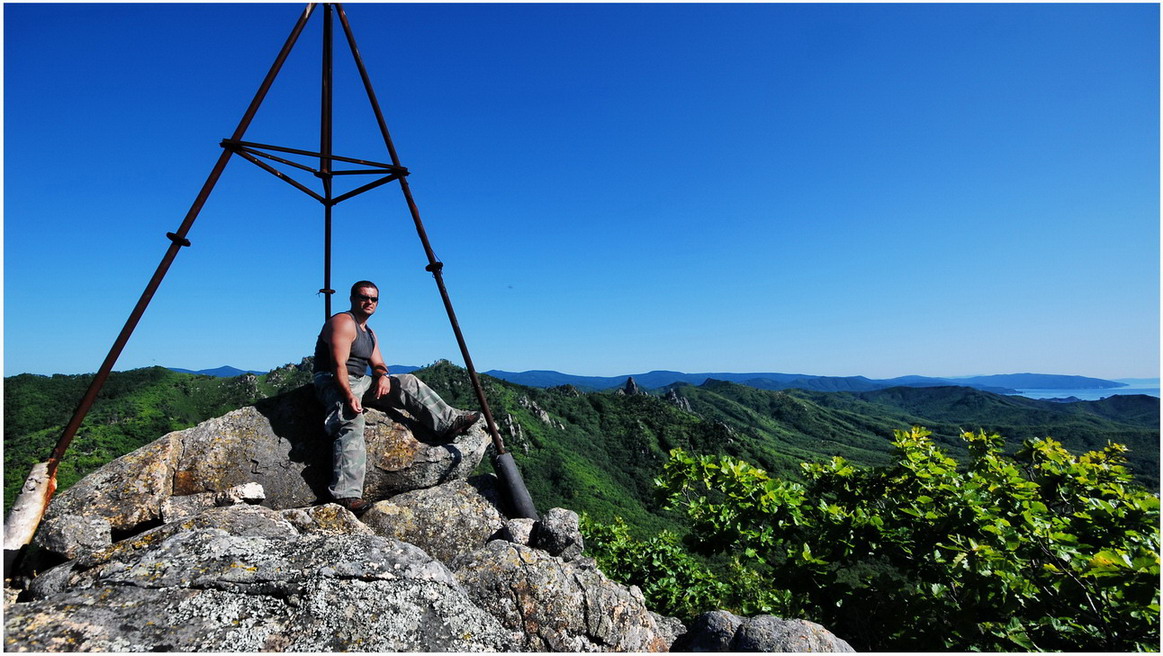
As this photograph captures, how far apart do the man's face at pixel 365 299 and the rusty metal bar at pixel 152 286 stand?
6.61ft

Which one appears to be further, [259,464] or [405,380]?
[405,380]

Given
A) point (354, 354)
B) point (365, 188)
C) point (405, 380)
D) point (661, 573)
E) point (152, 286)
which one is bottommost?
point (661, 573)

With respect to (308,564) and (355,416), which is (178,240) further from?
(308,564)

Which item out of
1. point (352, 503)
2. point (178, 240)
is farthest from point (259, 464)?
point (178, 240)

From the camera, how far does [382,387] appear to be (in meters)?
7.63

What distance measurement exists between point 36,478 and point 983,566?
8.66 metres

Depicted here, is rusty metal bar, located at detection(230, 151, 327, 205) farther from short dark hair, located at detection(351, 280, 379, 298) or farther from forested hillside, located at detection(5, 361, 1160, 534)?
forested hillside, located at detection(5, 361, 1160, 534)

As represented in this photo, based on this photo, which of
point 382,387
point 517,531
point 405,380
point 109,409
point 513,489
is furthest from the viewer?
point 109,409

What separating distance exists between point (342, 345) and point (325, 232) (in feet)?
7.03

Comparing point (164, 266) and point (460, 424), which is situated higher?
point (164, 266)

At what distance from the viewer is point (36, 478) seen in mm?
5219

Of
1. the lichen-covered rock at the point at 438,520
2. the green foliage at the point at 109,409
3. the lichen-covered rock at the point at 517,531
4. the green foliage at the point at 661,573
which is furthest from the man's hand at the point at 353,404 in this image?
the green foliage at the point at 109,409

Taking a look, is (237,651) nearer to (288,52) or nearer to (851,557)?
(851,557)

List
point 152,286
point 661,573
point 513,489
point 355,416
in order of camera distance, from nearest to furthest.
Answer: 1. point 152,286
2. point 355,416
3. point 513,489
4. point 661,573
